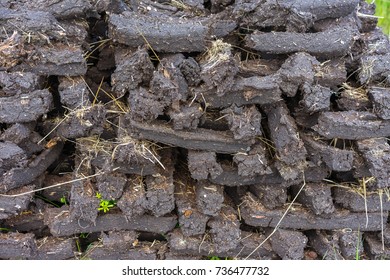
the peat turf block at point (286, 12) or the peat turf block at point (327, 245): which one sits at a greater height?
the peat turf block at point (286, 12)

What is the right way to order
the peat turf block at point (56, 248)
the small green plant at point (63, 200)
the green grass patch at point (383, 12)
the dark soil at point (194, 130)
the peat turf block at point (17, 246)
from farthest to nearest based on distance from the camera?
the green grass patch at point (383, 12)
the small green plant at point (63, 200)
the peat turf block at point (56, 248)
the peat turf block at point (17, 246)
the dark soil at point (194, 130)

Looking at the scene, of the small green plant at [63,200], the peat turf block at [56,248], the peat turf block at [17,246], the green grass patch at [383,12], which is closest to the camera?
the peat turf block at [17,246]

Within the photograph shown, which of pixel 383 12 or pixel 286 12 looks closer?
pixel 286 12

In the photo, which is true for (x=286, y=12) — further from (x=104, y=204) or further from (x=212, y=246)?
(x=104, y=204)

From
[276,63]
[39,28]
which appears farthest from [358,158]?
[39,28]

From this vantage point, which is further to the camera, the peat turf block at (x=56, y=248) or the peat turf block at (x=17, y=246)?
the peat turf block at (x=56, y=248)

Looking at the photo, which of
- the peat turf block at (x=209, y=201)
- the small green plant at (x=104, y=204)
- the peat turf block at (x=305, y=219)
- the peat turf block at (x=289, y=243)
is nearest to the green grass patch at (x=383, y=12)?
the peat turf block at (x=305, y=219)

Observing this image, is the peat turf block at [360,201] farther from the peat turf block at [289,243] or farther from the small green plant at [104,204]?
the small green plant at [104,204]

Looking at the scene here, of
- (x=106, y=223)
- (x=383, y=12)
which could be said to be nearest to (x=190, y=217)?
(x=106, y=223)

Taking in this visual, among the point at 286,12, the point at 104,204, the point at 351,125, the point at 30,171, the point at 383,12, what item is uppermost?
the point at 286,12
